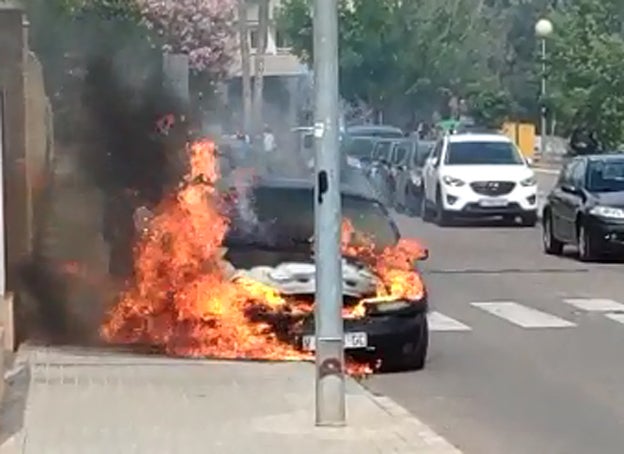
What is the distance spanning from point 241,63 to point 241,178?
976 inches

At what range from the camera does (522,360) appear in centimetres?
1528

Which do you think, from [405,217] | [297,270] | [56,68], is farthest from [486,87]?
[297,270]

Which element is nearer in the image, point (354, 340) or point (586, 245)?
point (354, 340)

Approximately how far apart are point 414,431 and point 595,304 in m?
9.94

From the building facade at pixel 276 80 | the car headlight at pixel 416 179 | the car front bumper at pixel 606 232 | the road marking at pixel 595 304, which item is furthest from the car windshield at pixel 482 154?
the road marking at pixel 595 304

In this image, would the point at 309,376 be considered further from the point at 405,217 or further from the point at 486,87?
the point at 486,87

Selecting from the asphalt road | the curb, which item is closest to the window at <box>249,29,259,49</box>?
the asphalt road

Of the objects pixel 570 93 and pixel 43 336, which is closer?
pixel 43 336

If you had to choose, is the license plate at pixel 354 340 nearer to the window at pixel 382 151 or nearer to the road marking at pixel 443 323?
the road marking at pixel 443 323

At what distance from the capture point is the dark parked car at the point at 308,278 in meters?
13.9

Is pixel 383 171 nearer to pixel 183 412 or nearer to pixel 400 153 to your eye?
pixel 400 153

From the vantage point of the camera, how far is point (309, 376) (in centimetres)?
1319

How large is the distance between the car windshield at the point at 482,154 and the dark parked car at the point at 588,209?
7184mm

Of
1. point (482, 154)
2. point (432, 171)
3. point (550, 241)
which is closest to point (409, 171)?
point (432, 171)
